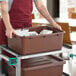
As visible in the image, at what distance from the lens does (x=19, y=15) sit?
1991 millimetres

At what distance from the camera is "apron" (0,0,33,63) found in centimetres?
194

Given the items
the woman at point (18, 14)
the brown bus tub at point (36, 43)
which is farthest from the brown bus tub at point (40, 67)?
the woman at point (18, 14)

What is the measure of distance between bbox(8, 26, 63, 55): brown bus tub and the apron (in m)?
0.18

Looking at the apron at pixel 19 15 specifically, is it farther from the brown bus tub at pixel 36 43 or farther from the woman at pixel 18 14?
the brown bus tub at pixel 36 43

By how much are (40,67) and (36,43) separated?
240 millimetres

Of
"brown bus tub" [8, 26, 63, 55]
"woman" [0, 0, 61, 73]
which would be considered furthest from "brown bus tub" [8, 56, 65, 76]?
"woman" [0, 0, 61, 73]

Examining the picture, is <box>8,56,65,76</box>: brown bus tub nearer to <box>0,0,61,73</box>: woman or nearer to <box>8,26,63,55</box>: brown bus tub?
<box>8,26,63,55</box>: brown bus tub

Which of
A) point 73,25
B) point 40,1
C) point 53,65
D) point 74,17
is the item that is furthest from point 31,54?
point 74,17

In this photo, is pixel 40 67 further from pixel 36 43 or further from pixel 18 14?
pixel 18 14

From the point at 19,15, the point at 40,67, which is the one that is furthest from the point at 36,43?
the point at 19,15

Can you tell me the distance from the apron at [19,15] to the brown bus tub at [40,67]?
0.75ft

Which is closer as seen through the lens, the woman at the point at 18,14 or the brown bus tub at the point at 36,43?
the brown bus tub at the point at 36,43

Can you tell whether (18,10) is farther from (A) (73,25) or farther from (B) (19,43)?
(A) (73,25)

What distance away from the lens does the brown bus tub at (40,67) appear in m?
1.75
